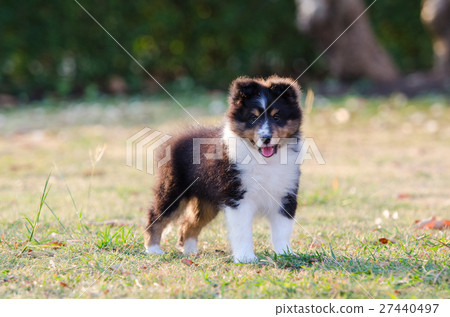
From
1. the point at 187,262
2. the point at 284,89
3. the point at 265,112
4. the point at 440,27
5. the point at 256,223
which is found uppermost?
the point at 440,27

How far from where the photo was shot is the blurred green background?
14.1m

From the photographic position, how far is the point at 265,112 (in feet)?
14.3

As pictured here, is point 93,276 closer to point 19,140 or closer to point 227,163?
point 227,163

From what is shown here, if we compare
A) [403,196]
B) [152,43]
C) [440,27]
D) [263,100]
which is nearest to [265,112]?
[263,100]

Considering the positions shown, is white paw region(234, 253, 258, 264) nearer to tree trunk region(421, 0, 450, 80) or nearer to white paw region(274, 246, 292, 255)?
white paw region(274, 246, 292, 255)

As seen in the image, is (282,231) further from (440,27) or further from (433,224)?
(440,27)

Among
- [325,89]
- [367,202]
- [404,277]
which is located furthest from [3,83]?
[404,277]

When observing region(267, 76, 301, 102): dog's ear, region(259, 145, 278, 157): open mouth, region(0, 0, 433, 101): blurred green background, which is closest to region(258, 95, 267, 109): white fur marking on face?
region(267, 76, 301, 102): dog's ear

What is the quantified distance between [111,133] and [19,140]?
1611 mm

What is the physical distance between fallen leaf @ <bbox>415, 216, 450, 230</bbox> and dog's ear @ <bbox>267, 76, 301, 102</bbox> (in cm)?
162

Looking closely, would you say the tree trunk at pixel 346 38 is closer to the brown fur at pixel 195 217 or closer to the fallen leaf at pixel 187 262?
the brown fur at pixel 195 217

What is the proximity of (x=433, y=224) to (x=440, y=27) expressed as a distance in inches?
403

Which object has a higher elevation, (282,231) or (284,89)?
(284,89)

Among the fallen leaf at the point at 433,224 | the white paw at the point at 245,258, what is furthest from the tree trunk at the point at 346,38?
the white paw at the point at 245,258
